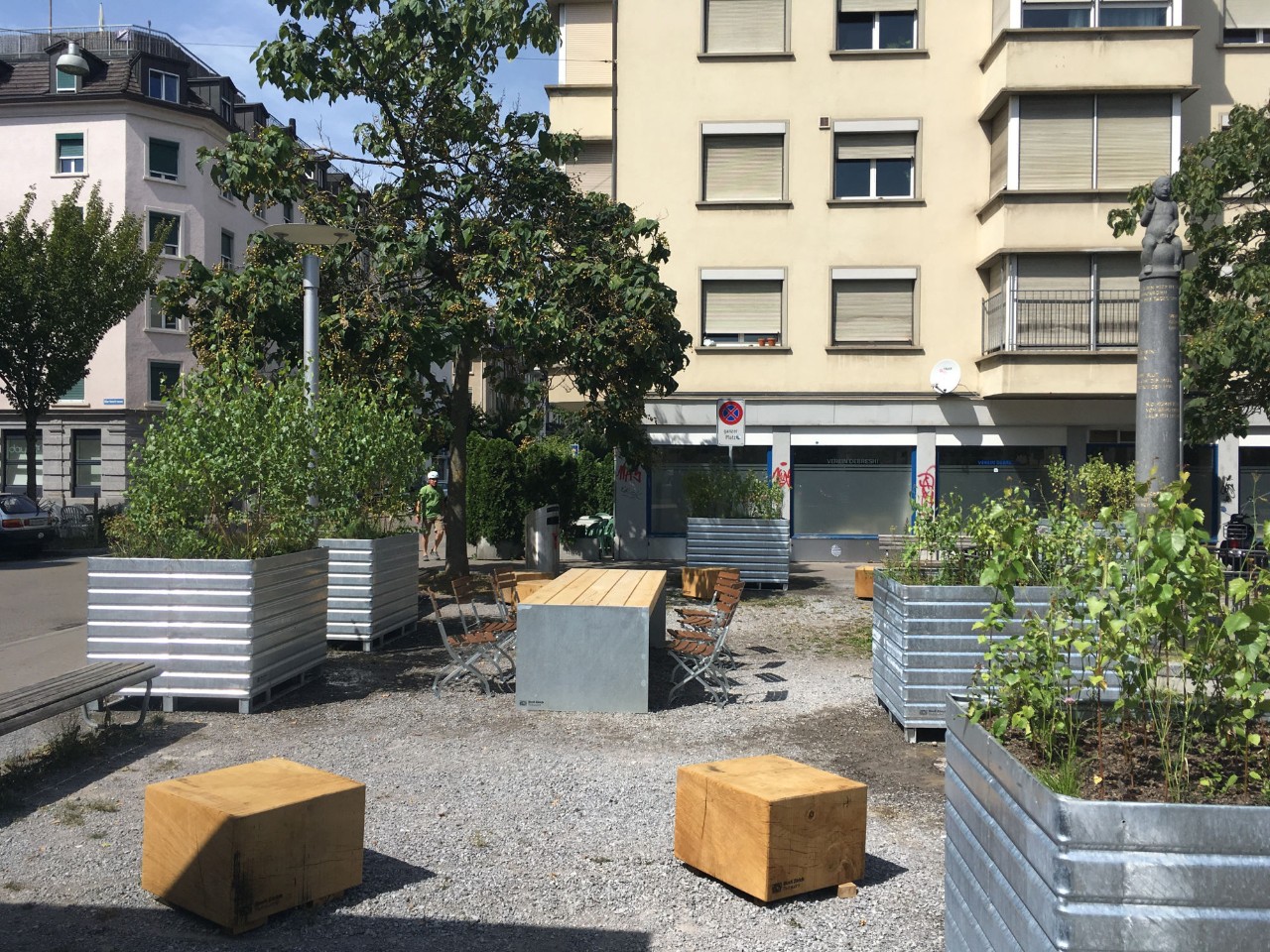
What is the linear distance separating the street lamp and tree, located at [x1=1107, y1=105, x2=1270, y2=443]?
1156 centimetres

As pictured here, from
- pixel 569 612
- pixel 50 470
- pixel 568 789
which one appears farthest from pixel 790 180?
pixel 50 470

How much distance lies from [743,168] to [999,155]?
5.13 m

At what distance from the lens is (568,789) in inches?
259

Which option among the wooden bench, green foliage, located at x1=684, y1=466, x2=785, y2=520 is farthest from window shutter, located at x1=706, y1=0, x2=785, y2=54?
the wooden bench

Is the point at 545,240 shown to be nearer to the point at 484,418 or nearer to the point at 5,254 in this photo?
the point at 484,418

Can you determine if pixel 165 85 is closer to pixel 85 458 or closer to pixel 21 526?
pixel 85 458

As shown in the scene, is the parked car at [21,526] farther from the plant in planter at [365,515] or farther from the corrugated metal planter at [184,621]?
the corrugated metal planter at [184,621]

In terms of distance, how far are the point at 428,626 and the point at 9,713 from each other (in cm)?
729

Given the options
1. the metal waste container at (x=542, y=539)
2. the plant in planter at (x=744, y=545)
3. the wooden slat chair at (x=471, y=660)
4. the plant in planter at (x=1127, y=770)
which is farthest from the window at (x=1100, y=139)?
the plant in planter at (x=1127, y=770)

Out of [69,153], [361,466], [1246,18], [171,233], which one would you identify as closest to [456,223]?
[361,466]

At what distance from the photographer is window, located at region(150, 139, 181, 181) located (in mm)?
40156

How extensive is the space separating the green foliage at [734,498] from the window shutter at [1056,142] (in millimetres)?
8621

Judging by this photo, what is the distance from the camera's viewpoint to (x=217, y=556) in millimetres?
8797

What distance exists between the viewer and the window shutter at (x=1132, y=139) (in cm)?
2152
